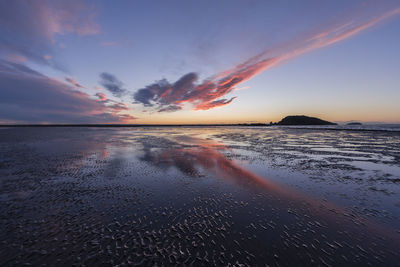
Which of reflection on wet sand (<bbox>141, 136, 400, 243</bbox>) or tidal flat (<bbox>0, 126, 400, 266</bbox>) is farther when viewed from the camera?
reflection on wet sand (<bbox>141, 136, 400, 243</bbox>)

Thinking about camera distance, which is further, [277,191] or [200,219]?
[277,191]

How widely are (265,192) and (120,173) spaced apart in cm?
1281

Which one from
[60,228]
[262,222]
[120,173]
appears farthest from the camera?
[120,173]

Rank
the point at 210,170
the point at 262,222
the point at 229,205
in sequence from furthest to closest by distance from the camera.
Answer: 1. the point at 210,170
2. the point at 229,205
3. the point at 262,222

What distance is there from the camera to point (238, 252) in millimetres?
5957

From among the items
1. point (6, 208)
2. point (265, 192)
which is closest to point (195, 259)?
point (265, 192)

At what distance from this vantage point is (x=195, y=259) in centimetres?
564

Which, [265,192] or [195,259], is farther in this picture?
[265,192]

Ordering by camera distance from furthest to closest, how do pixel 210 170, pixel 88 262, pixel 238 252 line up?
pixel 210 170
pixel 238 252
pixel 88 262

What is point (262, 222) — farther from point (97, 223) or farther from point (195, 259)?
point (97, 223)

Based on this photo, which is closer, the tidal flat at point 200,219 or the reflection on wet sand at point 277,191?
the tidal flat at point 200,219

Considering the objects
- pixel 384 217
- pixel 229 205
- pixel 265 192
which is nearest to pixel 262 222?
pixel 229 205

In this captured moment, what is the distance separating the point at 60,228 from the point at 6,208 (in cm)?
454

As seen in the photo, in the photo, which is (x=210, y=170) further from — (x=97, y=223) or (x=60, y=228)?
(x=60, y=228)
